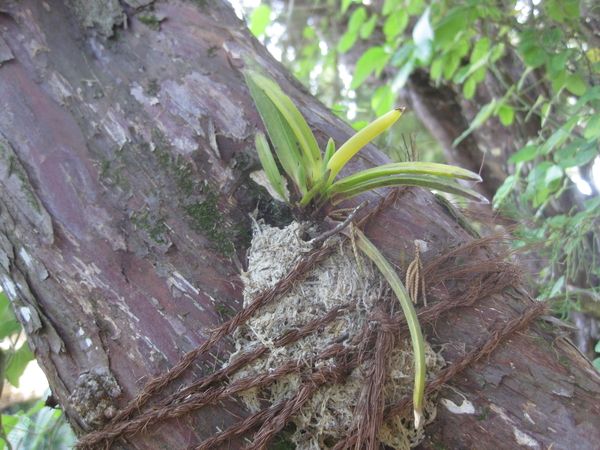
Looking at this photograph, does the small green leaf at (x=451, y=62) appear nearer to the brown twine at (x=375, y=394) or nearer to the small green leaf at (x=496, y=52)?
the small green leaf at (x=496, y=52)

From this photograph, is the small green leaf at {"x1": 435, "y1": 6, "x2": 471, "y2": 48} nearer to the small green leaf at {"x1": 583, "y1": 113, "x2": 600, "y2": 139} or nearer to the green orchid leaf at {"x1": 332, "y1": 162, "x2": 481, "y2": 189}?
the small green leaf at {"x1": 583, "y1": 113, "x2": 600, "y2": 139}

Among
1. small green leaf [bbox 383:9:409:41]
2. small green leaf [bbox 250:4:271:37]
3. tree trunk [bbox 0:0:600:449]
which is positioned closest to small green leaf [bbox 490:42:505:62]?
small green leaf [bbox 383:9:409:41]

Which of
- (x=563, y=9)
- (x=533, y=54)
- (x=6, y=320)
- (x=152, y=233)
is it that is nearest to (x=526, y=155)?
(x=533, y=54)

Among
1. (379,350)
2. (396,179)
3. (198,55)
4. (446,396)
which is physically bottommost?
(446,396)

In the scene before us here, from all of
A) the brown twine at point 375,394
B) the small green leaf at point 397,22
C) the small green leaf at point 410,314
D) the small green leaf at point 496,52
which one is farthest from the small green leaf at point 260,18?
the brown twine at point 375,394

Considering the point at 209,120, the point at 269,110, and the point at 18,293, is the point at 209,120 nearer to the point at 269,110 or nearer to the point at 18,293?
the point at 269,110

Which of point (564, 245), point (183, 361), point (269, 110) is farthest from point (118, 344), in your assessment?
point (564, 245)
